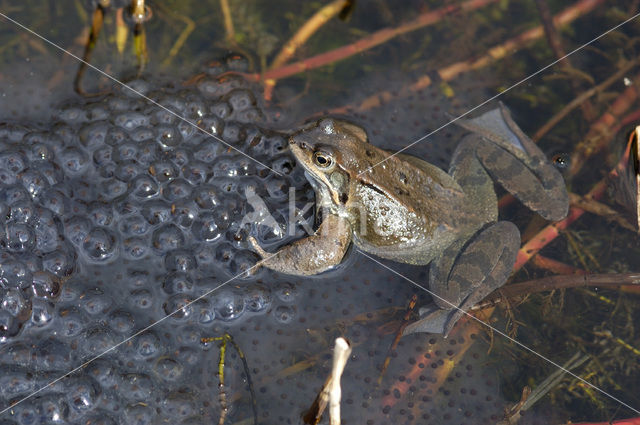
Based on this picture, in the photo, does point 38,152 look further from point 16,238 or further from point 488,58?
point 488,58

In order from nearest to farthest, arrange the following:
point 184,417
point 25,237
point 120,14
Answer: point 184,417 → point 25,237 → point 120,14

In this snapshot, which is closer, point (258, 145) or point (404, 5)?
point (258, 145)

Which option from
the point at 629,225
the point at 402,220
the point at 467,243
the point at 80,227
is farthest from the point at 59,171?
the point at 629,225

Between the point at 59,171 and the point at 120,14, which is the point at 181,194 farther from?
the point at 120,14

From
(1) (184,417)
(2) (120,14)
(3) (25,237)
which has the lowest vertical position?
(1) (184,417)

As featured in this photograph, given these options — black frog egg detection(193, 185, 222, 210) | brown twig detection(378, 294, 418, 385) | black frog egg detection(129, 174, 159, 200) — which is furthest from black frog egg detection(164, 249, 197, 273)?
brown twig detection(378, 294, 418, 385)

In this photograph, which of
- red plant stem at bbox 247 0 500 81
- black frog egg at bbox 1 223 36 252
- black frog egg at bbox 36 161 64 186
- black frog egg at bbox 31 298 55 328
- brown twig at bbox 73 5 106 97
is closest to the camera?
black frog egg at bbox 31 298 55 328

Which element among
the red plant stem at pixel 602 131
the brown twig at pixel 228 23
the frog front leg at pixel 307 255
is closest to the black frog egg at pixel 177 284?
the frog front leg at pixel 307 255

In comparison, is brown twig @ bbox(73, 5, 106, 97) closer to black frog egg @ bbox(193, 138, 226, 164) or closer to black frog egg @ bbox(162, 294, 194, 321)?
black frog egg @ bbox(193, 138, 226, 164)
